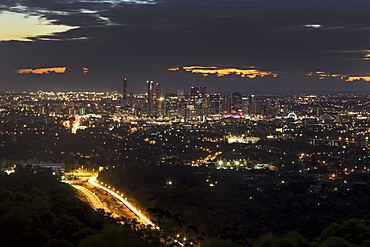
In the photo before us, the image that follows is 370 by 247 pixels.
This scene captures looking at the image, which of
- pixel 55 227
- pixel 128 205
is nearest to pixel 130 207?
pixel 128 205

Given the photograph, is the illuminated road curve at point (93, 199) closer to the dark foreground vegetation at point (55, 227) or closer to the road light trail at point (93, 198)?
the road light trail at point (93, 198)

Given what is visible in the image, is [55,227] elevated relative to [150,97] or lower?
elevated

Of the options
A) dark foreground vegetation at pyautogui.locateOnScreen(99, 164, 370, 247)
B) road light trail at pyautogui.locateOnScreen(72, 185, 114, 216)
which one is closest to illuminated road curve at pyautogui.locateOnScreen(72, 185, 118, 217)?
road light trail at pyautogui.locateOnScreen(72, 185, 114, 216)

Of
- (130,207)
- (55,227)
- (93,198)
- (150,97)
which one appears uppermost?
(55,227)

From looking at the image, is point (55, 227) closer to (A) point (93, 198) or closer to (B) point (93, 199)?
(B) point (93, 199)

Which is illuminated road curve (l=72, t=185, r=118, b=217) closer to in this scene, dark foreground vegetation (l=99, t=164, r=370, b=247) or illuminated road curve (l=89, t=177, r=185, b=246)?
illuminated road curve (l=89, t=177, r=185, b=246)

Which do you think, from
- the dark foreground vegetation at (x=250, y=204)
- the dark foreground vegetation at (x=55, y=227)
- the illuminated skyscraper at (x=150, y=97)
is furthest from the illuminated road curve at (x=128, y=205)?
the illuminated skyscraper at (x=150, y=97)

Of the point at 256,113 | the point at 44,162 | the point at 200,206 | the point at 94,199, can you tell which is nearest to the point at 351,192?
the point at 200,206

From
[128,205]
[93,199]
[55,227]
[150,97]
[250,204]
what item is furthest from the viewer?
[150,97]

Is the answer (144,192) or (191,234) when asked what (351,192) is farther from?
(191,234)
